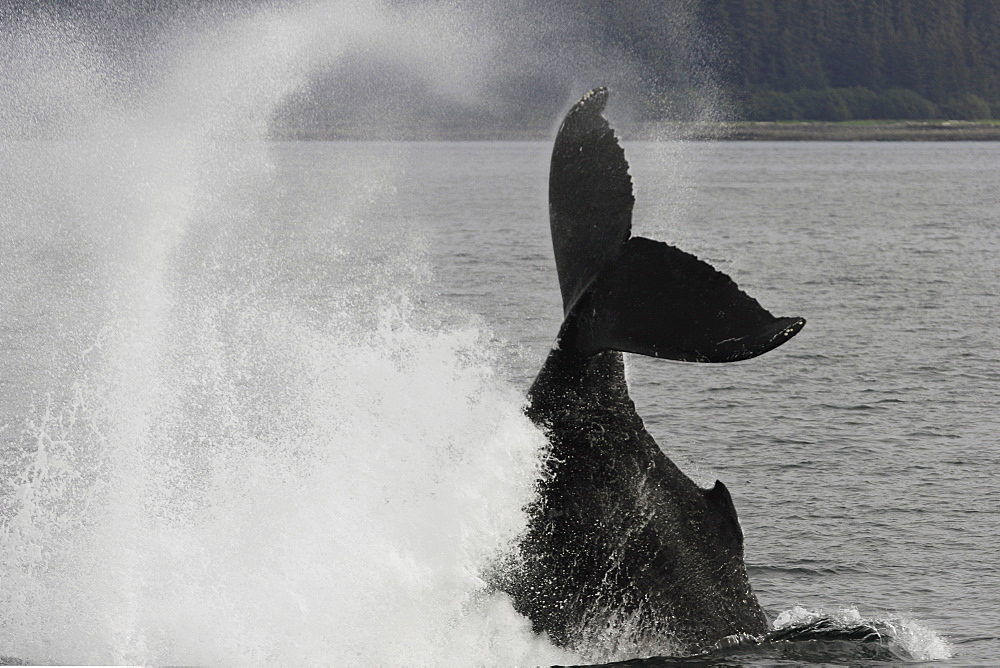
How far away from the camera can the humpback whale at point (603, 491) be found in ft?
23.2

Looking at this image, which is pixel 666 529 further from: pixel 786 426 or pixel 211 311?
pixel 211 311

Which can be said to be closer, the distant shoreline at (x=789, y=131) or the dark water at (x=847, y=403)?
the dark water at (x=847, y=403)

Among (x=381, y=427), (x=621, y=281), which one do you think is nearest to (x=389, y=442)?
(x=381, y=427)

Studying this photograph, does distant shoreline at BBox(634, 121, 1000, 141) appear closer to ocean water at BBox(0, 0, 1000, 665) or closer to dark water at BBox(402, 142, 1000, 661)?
dark water at BBox(402, 142, 1000, 661)

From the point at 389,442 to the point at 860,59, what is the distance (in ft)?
435

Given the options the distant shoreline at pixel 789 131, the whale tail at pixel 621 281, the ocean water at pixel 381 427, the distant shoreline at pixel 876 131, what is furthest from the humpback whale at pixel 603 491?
the distant shoreline at pixel 876 131

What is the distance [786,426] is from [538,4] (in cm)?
11554

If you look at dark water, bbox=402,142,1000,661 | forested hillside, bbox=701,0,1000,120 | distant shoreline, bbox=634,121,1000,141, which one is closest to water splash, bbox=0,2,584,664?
dark water, bbox=402,142,1000,661

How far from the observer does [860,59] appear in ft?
441

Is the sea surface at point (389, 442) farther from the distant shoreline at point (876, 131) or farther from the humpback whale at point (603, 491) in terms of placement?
the distant shoreline at point (876, 131)

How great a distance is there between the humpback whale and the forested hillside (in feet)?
410

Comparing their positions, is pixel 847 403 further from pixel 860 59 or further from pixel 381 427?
pixel 860 59

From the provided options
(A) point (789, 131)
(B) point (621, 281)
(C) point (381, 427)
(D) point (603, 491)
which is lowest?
(D) point (603, 491)

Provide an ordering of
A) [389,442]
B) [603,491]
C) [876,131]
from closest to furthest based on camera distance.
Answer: [603,491] < [389,442] < [876,131]
